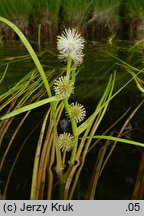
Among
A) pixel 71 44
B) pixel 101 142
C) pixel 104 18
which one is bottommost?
pixel 101 142

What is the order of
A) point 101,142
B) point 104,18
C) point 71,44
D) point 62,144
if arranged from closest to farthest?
point 71,44, point 62,144, point 101,142, point 104,18

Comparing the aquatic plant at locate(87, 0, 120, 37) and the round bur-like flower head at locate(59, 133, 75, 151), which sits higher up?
the aquatic plant at locate(87, 0, 120, 37)

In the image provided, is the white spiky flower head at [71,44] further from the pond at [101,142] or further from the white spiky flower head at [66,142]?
the pond at [101,142]

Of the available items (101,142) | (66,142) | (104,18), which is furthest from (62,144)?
(104,18)

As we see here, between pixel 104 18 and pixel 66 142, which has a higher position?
pixel 104 18

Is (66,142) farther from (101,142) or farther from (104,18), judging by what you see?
(104,18)

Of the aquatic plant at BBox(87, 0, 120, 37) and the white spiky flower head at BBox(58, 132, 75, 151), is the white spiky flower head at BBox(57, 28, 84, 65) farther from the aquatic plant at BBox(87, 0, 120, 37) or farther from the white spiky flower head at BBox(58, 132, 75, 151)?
the aquatic plant at BBox(87, 0, 120, 37)

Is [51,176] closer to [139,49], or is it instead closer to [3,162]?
[3,162]

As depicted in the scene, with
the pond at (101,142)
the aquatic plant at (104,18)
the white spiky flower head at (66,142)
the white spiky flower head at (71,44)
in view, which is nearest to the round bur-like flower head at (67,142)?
Answer: the white spiky flower head at (66,142)

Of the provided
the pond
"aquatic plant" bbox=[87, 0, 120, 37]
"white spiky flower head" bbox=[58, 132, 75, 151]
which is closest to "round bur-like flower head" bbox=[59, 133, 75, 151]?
"white spiky flower head" bbox=[58, 132, 75, 151]

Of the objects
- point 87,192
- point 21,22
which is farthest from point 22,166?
point 21,22
